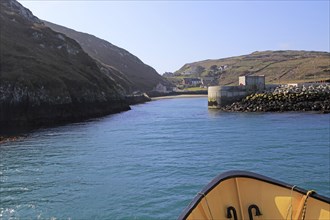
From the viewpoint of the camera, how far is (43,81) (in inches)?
2186

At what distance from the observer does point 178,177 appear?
1912cm

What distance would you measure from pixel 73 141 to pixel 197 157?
1412 cm

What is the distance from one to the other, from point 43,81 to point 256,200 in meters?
52.8

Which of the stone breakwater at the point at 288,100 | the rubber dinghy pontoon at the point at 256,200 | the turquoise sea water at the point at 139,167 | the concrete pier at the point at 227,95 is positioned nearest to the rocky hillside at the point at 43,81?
the turquoise sea water at the point at 139,167

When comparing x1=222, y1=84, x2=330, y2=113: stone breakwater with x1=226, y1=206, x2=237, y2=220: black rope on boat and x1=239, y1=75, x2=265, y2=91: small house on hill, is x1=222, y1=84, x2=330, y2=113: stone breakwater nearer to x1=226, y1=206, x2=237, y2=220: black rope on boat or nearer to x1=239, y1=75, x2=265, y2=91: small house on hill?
x1=239, y1=75, x2=265, y2=91: small house on hill

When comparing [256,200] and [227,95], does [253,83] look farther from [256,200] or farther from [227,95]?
[256,200]

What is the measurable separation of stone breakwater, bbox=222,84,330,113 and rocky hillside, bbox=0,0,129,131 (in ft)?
80.0

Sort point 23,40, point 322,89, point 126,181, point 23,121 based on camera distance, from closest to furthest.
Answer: point 126,181 → point 23,121 → point 322,89 → point 23,40

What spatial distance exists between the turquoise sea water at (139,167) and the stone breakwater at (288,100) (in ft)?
59.6

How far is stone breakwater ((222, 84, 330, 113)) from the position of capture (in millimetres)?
55938

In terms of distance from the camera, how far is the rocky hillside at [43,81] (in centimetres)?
4816

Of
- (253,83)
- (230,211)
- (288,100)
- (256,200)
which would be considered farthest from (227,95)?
(230,211)

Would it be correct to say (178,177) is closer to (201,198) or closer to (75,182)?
(75,182)

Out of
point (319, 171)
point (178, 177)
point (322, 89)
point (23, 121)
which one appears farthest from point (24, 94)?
point (322, 89)
